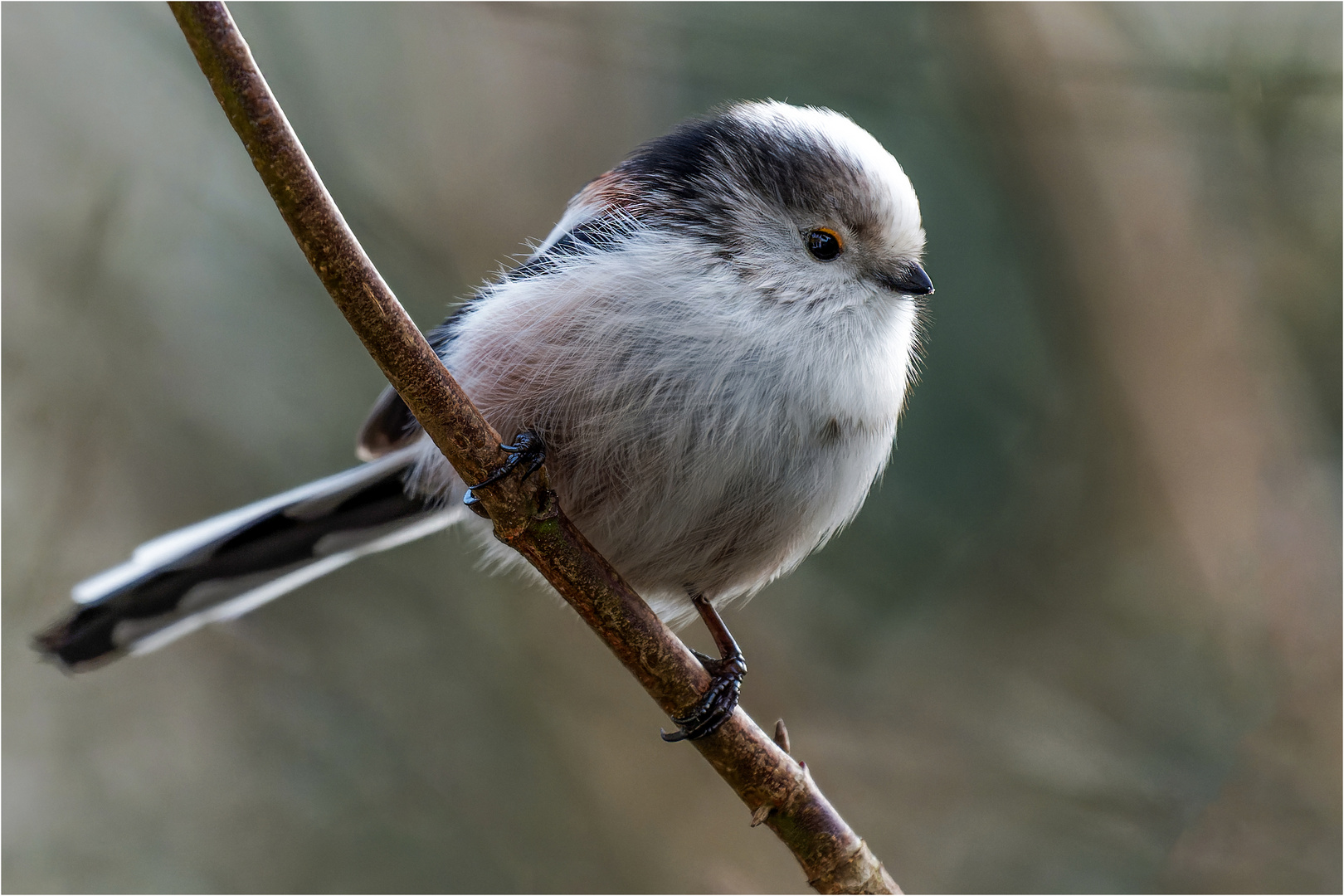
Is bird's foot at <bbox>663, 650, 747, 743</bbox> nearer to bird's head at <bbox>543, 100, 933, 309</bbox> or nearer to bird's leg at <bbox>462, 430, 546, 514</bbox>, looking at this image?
bird's leg at <bbox>462, 430, 546, 514</bbox>

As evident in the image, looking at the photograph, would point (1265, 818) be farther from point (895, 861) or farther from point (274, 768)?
point (274, 768)

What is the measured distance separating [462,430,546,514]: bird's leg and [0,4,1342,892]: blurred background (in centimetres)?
220

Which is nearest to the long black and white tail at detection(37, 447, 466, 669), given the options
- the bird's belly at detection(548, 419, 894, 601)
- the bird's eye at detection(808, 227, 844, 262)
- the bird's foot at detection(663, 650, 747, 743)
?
the bird's belly at detection(548, 419, 894, 601)

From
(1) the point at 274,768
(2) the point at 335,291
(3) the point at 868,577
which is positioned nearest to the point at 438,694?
(1) the point at 274,768

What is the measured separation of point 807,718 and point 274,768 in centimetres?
203

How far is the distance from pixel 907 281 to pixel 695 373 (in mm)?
578

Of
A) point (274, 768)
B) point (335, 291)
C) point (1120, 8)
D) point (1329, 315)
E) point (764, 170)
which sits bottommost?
point (274, 768)

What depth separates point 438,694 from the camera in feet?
13.0

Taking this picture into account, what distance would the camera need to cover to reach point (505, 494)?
1836 mm

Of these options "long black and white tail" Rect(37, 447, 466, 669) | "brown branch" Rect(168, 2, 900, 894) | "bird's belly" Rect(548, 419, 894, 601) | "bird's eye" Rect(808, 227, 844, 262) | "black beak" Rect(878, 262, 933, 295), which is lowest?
"long black and white tail" Rect(37, 447, 466, 669)

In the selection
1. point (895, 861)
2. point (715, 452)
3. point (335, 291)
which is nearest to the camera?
point (335, 291)

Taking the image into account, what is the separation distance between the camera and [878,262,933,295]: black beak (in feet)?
7.34

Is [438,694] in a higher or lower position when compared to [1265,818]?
lower

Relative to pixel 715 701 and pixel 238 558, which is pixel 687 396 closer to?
pixel 715 701
